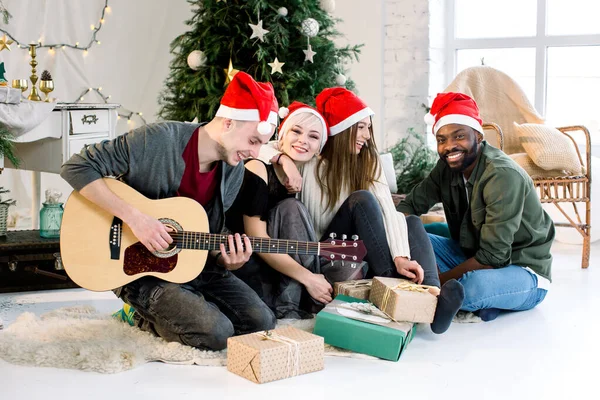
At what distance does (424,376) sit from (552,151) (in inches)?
89.7

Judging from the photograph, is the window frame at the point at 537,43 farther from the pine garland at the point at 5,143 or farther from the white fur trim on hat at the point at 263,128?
the white fur trim on hat at the point at 263,128

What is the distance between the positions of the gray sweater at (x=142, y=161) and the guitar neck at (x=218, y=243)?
176 millimetres

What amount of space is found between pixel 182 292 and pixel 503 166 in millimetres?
1405

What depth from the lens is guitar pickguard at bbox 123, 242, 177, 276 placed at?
256 centimetres

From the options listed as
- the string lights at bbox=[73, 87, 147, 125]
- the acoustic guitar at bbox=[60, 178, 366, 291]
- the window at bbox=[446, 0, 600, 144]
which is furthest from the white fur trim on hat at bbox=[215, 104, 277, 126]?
the window at bbox=[446, 0, 600, 144]

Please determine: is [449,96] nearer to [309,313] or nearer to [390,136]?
[309,313]

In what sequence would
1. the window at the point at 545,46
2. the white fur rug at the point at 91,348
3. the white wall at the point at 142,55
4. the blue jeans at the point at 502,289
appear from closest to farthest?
the white fur rug at the point at 91,348 < the blue jeans at the point at 502,289 < the white wall at the point at 142,55 < the window at the point at 545,46

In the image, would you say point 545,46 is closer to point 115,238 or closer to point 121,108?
point 121,108

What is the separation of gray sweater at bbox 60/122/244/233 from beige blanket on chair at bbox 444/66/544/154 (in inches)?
112

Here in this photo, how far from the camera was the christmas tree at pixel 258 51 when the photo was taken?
175 inches

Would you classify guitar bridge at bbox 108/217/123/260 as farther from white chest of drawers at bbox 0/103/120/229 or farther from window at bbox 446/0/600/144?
window at bbox 446/0/600/144

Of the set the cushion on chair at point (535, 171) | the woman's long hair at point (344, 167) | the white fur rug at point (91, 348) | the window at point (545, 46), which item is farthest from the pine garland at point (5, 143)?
the window at point (545, 46)

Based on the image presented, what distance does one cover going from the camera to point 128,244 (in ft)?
8.39

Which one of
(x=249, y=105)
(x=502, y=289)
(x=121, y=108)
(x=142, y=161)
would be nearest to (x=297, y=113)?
(x=249, y=105)
